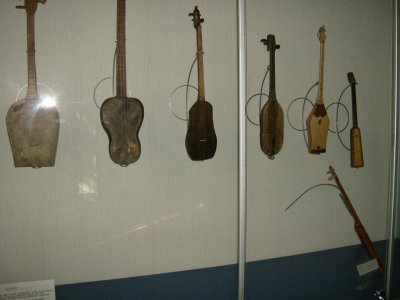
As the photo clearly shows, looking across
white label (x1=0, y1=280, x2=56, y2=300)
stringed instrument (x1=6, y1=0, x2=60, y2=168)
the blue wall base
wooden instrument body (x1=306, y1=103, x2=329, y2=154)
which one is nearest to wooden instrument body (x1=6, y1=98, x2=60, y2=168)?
stringed instrument (x1=6, y1=0, x2=60, y2=168)

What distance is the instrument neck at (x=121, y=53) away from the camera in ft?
5.57

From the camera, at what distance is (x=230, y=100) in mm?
2014

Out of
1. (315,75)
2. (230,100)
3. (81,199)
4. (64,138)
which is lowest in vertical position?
(81,199)

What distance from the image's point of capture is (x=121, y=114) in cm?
170

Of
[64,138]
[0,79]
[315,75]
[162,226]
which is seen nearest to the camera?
[0,79]

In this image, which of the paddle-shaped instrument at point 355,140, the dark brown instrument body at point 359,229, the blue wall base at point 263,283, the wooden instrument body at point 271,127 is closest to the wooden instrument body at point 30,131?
the blue wall base at point 263,283

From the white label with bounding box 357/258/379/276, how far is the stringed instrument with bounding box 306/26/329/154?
814mm

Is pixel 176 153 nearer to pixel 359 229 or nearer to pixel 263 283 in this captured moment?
pixel 263 283

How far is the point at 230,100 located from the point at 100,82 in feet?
2.71

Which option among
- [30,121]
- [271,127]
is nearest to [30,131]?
[30,121]

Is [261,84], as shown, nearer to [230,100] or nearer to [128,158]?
[230,100]

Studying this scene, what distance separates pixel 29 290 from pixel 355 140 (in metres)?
2.28

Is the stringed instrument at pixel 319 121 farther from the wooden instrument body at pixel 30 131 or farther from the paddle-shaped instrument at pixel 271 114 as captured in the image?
the wooden instrument body at pixel 30 131

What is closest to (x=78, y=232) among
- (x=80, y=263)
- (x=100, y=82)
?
(x=80, y=263)
